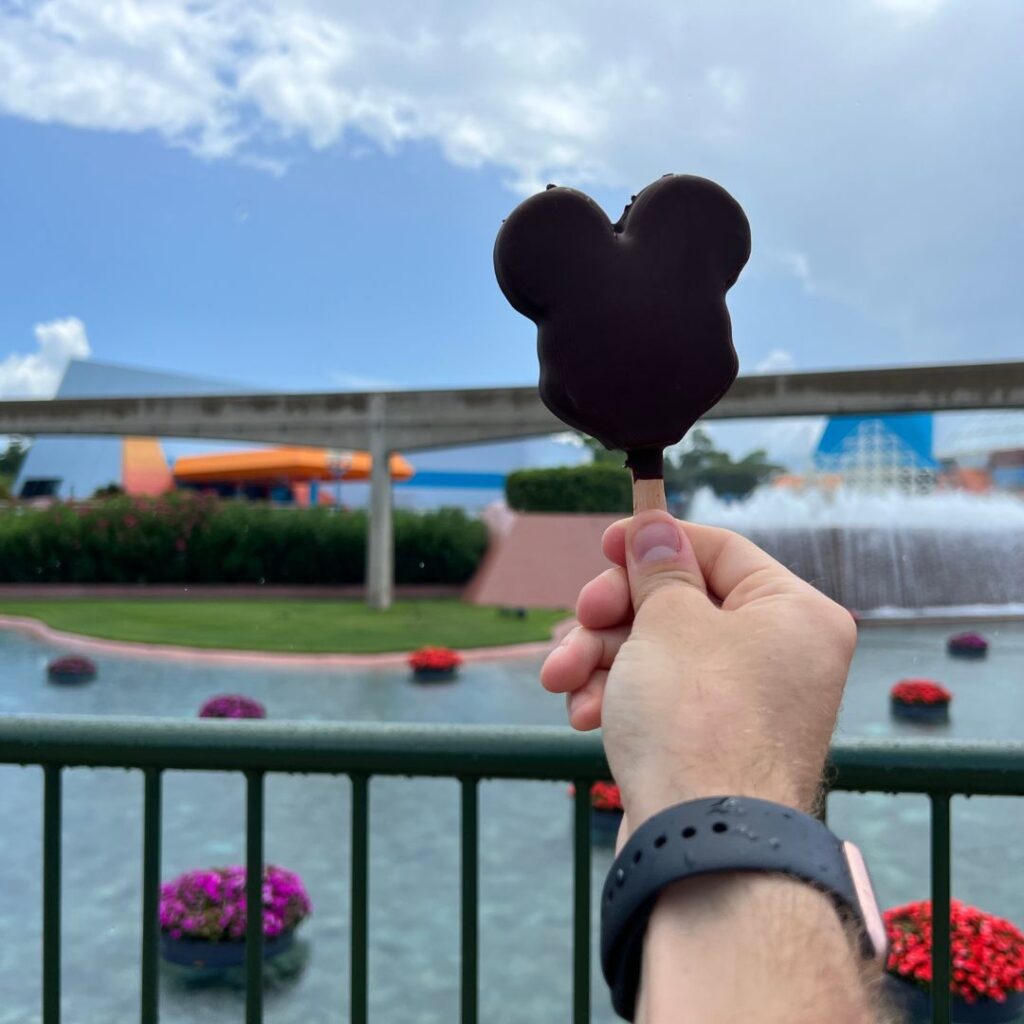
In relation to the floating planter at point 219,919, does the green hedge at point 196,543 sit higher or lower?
higher

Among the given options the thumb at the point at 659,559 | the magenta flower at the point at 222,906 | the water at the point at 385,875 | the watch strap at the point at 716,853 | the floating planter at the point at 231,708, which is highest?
the thumb at the point at 659,559

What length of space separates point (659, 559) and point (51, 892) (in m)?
1.21

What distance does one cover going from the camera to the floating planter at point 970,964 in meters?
3.42

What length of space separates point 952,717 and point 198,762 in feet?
32.1

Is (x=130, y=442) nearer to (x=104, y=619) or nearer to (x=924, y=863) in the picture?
(x=104, y=619)

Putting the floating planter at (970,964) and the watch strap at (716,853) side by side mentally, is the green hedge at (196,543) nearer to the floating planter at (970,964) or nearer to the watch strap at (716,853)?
the floating planter at (970,964)

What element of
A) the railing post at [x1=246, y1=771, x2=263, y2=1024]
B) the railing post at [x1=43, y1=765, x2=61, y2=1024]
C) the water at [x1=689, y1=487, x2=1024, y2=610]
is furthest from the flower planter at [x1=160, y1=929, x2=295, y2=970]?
the water at [x1=689, y1=487, x2=1024, y2=610]

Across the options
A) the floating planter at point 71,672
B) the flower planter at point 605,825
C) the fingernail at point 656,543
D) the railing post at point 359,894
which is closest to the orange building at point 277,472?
the floating planter at point 71,672

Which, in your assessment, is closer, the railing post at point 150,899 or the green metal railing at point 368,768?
the green metal railing at point 368,768

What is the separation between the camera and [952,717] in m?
9.96

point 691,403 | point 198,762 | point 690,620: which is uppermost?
point 691,403

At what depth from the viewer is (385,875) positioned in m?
5.46

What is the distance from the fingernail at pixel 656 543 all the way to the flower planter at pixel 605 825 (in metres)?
5.30

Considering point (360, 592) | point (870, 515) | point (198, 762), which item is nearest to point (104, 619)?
point (360, 592)
